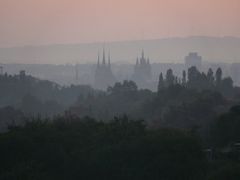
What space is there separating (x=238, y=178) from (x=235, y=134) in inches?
313

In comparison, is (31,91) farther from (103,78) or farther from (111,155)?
(111,155)

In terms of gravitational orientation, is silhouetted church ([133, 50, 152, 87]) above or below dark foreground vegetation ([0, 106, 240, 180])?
below

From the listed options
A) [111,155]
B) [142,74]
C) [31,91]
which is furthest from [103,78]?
[111,155]

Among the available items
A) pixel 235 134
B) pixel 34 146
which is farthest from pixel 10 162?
Result: pixel 235 134

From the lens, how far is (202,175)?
1925 centimetres

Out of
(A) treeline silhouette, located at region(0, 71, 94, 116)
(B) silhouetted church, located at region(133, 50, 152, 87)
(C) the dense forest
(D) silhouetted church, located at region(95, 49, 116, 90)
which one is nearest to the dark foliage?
(C) the dense forest

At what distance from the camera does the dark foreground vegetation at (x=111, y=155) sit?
1977cm

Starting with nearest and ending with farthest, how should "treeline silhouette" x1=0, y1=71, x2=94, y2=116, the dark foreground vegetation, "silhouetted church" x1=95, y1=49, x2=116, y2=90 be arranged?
the dark foreground vegetation → "treeline silhouette" x1=0, y1=71, x2=94, y2=116 → "silhouetted church" x1=95, y1=49, x2=116, y2=90

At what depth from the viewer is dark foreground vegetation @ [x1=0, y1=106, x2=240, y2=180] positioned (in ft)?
64.8

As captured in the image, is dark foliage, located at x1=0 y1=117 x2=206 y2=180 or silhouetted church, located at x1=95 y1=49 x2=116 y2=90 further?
silhouetted church, located at x1=95 y1=49 x2=116 y2=90

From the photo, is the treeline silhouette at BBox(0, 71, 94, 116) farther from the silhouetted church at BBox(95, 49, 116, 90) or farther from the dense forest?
the dense forest

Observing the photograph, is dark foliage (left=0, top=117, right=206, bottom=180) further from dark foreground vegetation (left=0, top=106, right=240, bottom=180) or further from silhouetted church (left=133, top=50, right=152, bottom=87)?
silhouetted church (left=133, top=50, right=152, bottom=87)

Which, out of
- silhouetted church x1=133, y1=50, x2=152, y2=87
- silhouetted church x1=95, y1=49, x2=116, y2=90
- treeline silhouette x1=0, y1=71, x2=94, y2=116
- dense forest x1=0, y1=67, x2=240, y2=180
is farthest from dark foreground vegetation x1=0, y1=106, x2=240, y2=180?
silhouetted church x1=95, y1=49, x2=116, y2=90

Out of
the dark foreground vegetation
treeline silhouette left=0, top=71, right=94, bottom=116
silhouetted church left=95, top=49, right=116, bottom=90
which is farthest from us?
silhouetted church left=95, top=49, right=116, bottom=90
